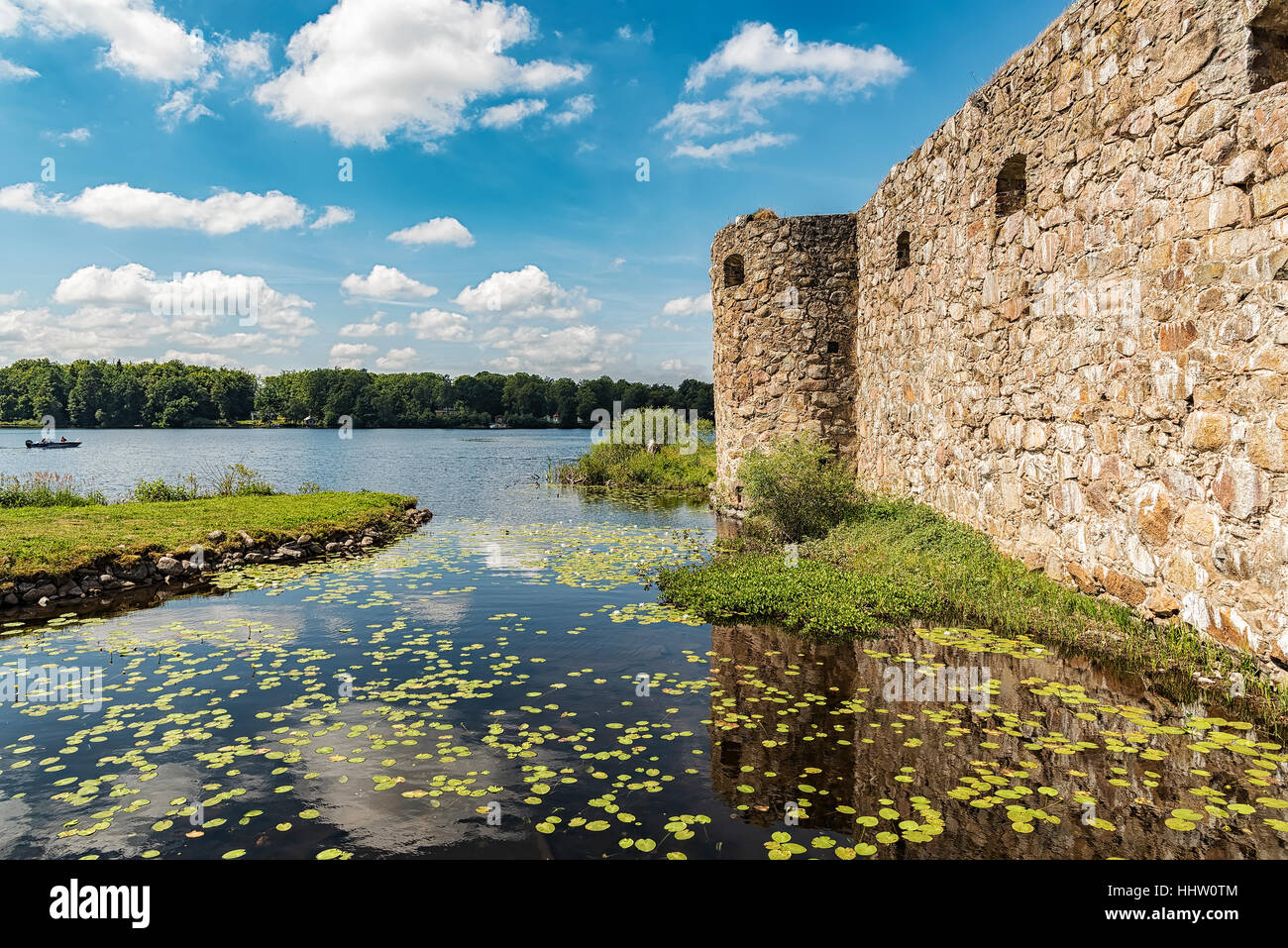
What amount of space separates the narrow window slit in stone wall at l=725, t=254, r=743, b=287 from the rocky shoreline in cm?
976

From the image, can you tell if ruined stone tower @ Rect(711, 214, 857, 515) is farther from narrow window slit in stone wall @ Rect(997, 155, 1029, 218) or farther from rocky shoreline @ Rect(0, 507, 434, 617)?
rocky shoreline @ Rect(0, 507, 434, 617)

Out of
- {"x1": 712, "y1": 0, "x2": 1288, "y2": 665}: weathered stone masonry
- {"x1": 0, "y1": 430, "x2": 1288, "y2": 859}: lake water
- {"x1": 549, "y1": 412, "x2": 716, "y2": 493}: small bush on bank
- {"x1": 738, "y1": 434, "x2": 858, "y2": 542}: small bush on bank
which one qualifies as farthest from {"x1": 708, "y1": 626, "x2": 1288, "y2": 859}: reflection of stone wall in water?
{"x1": 549, "y1": 412, "x2": 716, "y2": 493}: small bush on bank

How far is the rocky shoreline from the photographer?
9531mm

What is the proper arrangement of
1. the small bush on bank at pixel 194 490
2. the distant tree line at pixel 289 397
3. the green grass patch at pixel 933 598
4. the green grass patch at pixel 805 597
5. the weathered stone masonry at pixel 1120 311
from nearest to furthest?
1. the weathered stone masonry at pixel 1120 311
2. the green grass patch at pixel 933 598
3. the green grass patch at pixel 805 597
4. the small bush on bank at pixel 194 490
5. the distant tree line at pixel 289 397

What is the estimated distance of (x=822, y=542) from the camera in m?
11.8

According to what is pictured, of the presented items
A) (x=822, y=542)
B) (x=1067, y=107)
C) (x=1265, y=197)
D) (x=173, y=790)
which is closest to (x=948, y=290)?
(x=1067, y=107)

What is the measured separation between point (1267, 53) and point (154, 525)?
1619cm

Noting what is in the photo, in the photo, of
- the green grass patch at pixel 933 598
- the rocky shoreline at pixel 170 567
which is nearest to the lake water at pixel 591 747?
the green grass patch at pixel 933 598

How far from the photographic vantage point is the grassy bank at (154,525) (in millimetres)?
10312

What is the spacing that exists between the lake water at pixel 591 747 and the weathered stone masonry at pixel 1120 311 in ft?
5.01

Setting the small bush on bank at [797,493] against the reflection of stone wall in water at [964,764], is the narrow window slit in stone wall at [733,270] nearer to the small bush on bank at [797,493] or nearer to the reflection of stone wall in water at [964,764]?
the small bush on bank at [797,493]

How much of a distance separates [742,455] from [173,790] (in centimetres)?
1352
